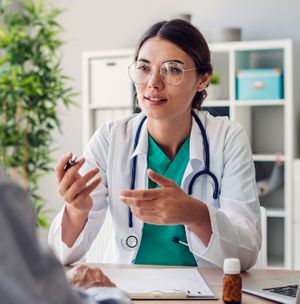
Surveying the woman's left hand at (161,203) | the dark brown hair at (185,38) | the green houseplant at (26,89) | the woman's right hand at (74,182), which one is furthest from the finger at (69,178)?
the green houseplant at (26,89)

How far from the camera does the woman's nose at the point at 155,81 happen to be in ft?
6.26

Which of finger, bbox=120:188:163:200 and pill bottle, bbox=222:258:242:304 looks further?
Answer: finger, bbox=120:188:163:200

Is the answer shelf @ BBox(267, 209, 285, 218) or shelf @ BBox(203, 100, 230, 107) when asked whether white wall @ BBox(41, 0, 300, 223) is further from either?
shelf @ BBox(267, 209, 285, 218)

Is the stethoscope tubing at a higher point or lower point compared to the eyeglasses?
lower

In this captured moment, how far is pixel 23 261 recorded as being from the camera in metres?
0.45

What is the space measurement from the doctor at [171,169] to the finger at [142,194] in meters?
0.15

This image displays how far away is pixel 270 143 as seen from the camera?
4379 mm

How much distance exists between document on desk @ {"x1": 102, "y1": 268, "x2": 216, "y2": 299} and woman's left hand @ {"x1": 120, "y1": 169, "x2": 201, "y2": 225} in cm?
13

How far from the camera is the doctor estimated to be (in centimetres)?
173

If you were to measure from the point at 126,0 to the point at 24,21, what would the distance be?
0.84m

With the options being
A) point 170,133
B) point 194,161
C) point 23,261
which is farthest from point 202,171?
point 23,261

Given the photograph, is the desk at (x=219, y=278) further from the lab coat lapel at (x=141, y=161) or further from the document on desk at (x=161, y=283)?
the lab coat lapel at (x=141, y=161)

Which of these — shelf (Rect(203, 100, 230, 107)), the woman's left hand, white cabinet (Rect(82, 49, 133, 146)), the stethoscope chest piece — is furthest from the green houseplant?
the woman's left hand

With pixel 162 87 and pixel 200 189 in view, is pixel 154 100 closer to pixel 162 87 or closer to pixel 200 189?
pixel 162 87
